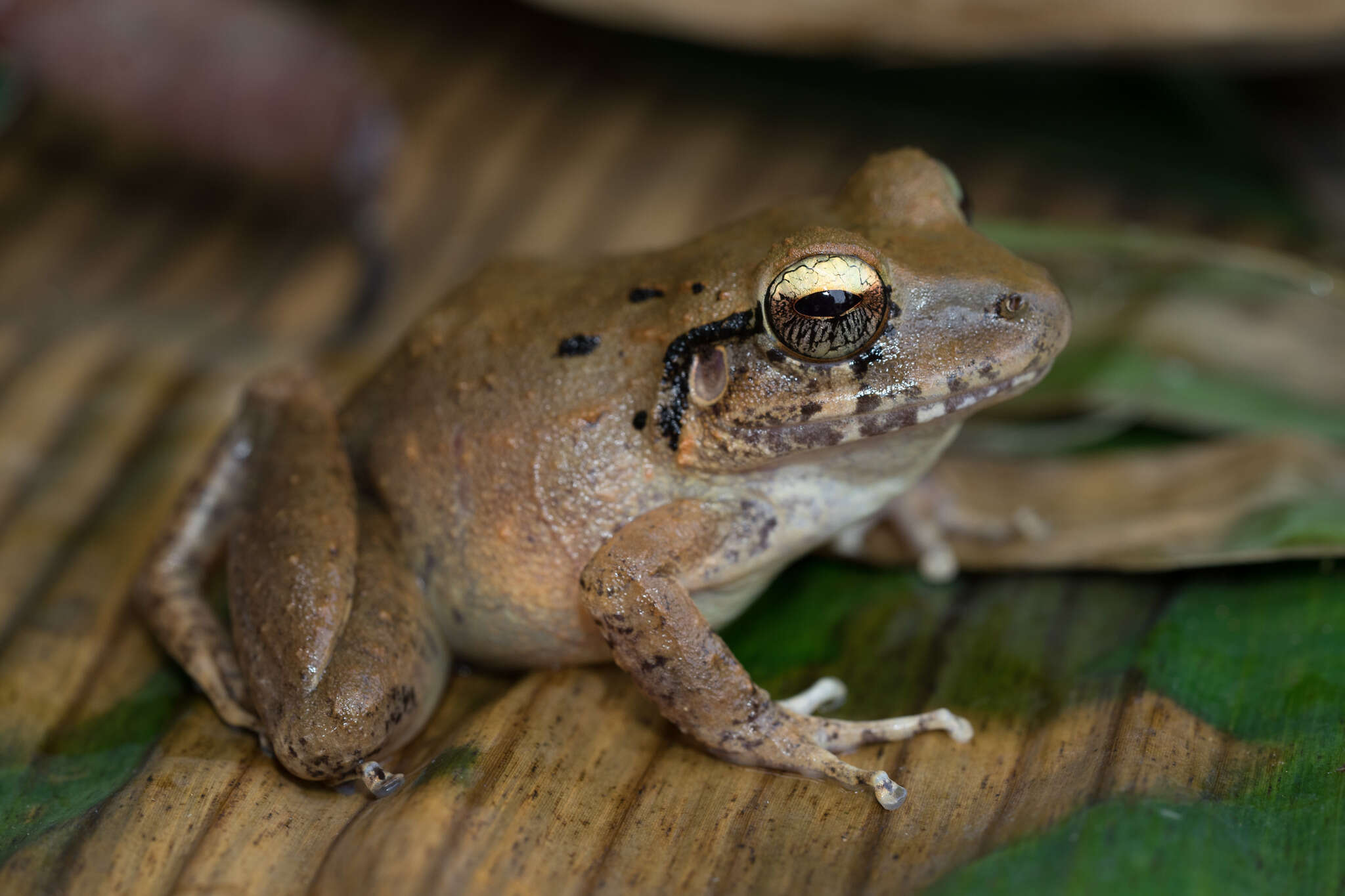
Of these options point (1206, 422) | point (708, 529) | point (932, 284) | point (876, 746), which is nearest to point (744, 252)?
point (932, 284)

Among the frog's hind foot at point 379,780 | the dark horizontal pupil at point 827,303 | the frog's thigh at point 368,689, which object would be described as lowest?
the frog's hind foot at point 379,780

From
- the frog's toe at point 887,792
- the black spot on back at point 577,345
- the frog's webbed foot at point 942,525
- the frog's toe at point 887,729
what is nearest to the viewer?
the frog's toe at point 887,792

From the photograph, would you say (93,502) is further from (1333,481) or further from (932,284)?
(1333,481)

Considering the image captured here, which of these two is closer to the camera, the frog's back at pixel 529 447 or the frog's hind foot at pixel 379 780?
the frog's hind foot at pixel 379 780

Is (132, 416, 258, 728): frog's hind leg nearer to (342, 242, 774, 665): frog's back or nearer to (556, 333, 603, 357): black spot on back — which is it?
(342, 242, 774, 665): frog's back

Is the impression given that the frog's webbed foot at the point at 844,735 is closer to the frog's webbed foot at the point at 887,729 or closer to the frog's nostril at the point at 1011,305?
the frog's webbed foot at the point at 887,729

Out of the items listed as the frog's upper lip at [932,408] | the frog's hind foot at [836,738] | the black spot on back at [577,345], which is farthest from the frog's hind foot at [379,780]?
the frog's upper lip at [932,408]
